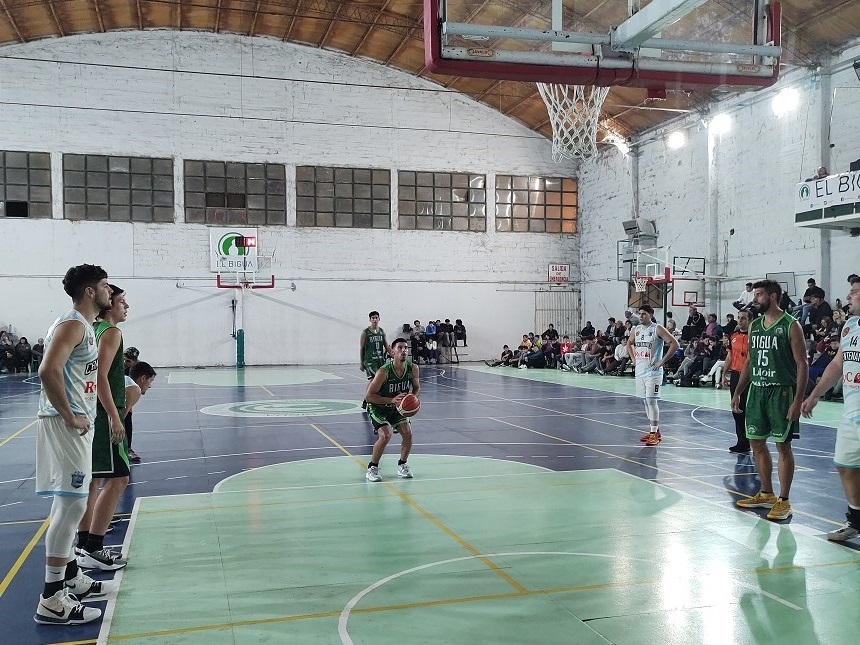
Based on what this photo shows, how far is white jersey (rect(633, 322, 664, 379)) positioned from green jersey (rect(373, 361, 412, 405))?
167 inches

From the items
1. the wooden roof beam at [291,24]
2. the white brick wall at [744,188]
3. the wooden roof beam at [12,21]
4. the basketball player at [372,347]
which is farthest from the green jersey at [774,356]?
the wooden roof beam at [12,21]

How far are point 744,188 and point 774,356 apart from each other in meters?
18.5

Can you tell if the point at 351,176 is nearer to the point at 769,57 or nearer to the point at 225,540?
the point at 769,57

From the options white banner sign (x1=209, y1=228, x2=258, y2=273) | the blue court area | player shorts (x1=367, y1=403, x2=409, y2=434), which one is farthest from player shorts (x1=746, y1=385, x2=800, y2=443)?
white banner sign (x1=209, y1=228, x2=258, y2=273)

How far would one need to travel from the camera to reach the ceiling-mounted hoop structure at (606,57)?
8516 mm

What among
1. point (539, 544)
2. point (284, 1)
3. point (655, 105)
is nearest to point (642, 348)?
point (539, 544)

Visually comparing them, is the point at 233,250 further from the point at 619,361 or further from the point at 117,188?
the point at 619,361

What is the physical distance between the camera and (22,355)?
84.2 ft

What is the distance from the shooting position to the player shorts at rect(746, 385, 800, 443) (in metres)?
6.44

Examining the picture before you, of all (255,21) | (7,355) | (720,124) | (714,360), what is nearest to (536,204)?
(720,124)

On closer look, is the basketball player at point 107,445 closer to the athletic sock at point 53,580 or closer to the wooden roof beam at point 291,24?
the athletic sock at point 53,580

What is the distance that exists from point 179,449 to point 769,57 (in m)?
9.23

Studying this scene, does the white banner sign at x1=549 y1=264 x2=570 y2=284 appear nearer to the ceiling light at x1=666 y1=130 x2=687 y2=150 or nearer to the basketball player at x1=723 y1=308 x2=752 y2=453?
the ceiling light at x1=666 y1=130 x2=687 y2=150

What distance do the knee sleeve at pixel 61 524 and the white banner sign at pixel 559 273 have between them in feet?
97.2
